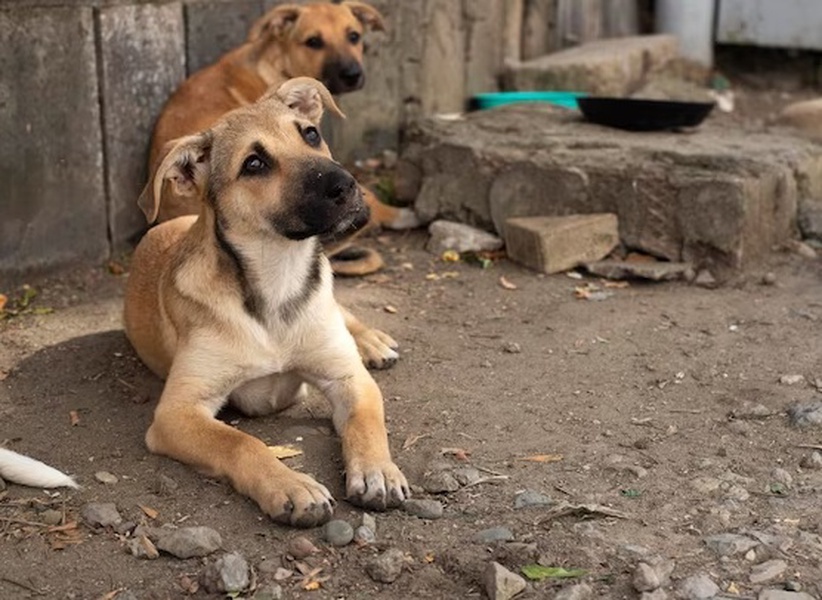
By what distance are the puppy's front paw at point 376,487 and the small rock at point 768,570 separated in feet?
4.04

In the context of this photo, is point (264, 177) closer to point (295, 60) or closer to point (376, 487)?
point (376, 487)

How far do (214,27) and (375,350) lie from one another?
3099 millimetres

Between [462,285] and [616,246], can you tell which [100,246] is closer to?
[462,285]

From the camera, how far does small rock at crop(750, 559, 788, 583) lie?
3.88 m

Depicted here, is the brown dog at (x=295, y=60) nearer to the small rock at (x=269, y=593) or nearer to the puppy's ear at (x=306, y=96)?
the puppy's ear at (x=306, y=96)

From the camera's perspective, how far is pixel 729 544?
407cm

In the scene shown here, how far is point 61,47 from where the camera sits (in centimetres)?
686

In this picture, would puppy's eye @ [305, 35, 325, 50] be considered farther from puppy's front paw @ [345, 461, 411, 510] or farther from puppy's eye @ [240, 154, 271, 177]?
puppy's front paw @ [345, 461, 411, 510]

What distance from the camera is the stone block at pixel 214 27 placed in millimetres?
7801

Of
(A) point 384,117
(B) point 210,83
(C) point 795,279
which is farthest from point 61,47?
(C) point 795,279

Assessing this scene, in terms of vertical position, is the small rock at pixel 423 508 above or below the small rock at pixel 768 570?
below

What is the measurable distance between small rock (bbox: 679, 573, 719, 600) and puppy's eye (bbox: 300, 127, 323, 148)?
7.53 ft

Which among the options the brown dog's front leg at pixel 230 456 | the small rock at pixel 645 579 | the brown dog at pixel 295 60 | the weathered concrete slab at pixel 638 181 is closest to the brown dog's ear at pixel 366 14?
the brown dog at pixel 295 60

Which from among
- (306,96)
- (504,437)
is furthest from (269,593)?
(306,96)
